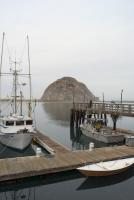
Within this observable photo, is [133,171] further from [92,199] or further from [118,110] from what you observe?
[118,110]

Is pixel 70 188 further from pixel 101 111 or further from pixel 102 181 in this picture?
pixel 101 111

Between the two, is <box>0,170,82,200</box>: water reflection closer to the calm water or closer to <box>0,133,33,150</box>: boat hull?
the calm water

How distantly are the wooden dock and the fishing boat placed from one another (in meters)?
0.61

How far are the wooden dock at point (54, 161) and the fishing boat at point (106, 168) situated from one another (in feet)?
2.00

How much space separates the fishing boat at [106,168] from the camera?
53.5 feet

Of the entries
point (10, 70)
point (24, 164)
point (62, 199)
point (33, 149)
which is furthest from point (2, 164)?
point (10, 70)

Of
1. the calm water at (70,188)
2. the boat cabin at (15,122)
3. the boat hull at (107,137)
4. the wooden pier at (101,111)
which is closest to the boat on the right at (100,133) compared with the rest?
the boat hull at (107,137)

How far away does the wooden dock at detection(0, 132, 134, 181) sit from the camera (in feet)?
51.2

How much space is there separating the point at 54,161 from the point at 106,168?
3718 millimetres

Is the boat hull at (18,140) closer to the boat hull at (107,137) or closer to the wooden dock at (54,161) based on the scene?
the wooden dock at (54,161)

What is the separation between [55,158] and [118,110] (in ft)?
A: 52.6

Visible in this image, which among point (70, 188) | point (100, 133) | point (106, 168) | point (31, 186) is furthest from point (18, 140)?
point (100, 133)

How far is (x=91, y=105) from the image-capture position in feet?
136

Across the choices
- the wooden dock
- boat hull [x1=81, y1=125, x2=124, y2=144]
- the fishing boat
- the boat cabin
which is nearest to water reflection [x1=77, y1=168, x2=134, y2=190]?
the fishing boat
